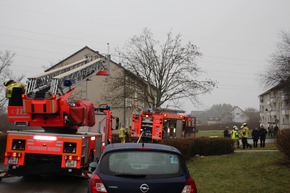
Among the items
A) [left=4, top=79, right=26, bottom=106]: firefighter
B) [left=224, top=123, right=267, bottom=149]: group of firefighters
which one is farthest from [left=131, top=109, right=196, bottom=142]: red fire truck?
[left=4, top=79, right=26, bottom=106]: firefighter

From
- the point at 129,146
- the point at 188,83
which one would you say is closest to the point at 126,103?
the point at 188,83

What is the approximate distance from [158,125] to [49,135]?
45.2 ft

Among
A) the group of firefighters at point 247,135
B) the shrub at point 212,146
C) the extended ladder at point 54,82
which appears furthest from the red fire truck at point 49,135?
the group of firefighters at point 247,135

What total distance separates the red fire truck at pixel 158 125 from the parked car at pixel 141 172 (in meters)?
17.2

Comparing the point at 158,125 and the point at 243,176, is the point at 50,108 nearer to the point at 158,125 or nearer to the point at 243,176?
the point at 243,176

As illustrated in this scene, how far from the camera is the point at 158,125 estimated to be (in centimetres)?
2327

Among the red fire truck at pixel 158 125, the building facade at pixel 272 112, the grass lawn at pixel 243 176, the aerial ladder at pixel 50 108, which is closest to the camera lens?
the grass lawn at pixel 243 176

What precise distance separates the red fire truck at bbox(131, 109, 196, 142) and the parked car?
17152 mm

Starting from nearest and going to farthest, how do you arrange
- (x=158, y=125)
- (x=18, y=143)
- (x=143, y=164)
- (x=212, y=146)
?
(x=143, y=164) → (x=18, y=143) → (x=212, y=146) → (x=158, y=125)

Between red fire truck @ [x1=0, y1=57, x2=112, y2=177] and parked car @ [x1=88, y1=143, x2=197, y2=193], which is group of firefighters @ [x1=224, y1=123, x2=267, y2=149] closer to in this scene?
red fire truck @ [x1=0, y1=57, x2=112, y2=177]

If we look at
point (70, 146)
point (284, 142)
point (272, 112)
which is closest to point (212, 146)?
point (284, 142)

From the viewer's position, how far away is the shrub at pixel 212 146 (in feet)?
56.6

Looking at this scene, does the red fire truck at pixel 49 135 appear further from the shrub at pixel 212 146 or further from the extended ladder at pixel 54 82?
the shrub at pixel 212 146

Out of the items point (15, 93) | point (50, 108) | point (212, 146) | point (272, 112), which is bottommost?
point (212, 146)
